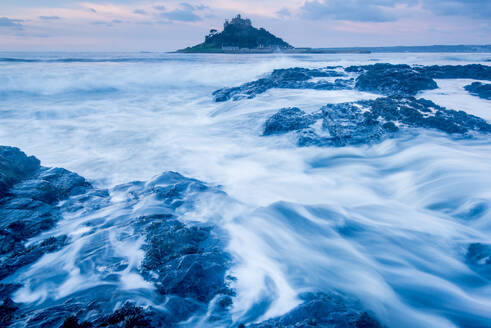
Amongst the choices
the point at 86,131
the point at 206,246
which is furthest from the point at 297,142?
the point at 86,131

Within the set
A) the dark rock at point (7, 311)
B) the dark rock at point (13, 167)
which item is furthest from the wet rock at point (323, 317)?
the dark rock at point (13, 167)

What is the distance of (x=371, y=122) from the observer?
7.62m

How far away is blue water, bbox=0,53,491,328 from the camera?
3143 mm

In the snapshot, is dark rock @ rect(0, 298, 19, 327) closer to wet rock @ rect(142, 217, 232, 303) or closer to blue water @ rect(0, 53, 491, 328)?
blue water @ rect(0, 53, 491, 328)

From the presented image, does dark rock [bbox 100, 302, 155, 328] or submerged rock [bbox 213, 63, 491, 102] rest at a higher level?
submerged rock [bbox 213, 63, 491, 102]

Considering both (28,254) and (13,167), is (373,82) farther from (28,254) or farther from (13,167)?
(28,254)

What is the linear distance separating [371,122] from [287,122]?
2.17 meters

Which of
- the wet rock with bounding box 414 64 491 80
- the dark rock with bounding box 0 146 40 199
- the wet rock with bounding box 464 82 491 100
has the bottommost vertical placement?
the dark rock with bounding box 0 146 40 199

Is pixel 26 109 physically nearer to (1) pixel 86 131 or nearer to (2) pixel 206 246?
(1) pixel 86 131

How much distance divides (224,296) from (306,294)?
Answer: 85 centimetres

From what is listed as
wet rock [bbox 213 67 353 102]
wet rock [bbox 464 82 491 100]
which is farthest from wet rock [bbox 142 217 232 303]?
wet rock [bbox 464 82 491 100]

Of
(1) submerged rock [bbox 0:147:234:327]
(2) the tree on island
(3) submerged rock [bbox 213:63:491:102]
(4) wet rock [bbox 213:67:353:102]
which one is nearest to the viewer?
(1) submerged rock [bbox 0:147:234:327]

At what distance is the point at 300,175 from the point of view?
6234 mm

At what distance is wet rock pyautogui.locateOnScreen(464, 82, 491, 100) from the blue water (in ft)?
2.19
